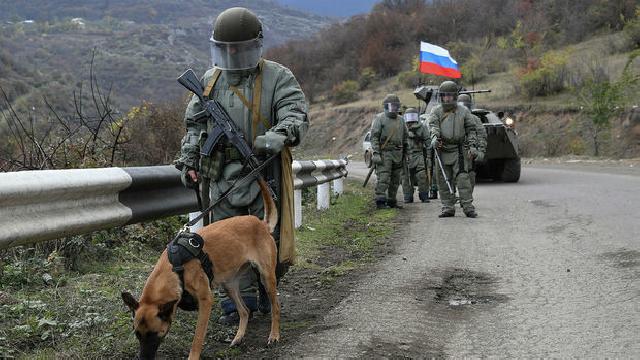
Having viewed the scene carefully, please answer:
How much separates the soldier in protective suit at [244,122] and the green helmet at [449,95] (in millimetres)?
6619

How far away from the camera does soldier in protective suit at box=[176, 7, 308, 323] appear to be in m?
5.23

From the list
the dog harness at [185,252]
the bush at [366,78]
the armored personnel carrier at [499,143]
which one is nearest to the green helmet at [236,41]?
the dog harness at [185,252]

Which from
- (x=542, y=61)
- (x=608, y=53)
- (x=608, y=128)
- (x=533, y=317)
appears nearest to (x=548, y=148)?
(x=608, y=128)

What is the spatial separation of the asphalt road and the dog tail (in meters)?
0.72

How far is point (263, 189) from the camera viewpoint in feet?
16.8

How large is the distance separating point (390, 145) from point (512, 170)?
5.76 meters

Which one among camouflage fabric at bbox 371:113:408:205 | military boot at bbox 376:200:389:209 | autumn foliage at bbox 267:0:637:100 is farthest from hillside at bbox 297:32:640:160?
military boot at bbox 376:200:389:209

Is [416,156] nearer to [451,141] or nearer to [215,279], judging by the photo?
[451,141]

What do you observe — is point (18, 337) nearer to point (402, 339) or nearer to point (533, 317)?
point (402, 339)

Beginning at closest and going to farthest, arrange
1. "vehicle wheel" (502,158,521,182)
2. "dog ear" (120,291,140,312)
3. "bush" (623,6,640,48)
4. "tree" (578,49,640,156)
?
"dog ear" (120,291,140,312)
"vehicle wheel" (502,158,521,182)
"tree" (578,49,640,156)
"bush" (623,6,640,48)

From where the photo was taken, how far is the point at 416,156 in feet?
49.2

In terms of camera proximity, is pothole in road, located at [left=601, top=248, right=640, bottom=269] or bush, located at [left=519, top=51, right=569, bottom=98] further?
bush, located at [left=519, top=51, right=569, bottom=98]

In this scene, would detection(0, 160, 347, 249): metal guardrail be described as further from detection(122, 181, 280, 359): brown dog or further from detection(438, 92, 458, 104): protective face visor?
detection(438, 92, 458, 104): protective face visor

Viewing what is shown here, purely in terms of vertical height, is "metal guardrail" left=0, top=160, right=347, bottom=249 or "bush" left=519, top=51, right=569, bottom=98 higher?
"bush" left=519, top=51, right=569, bottom=98
